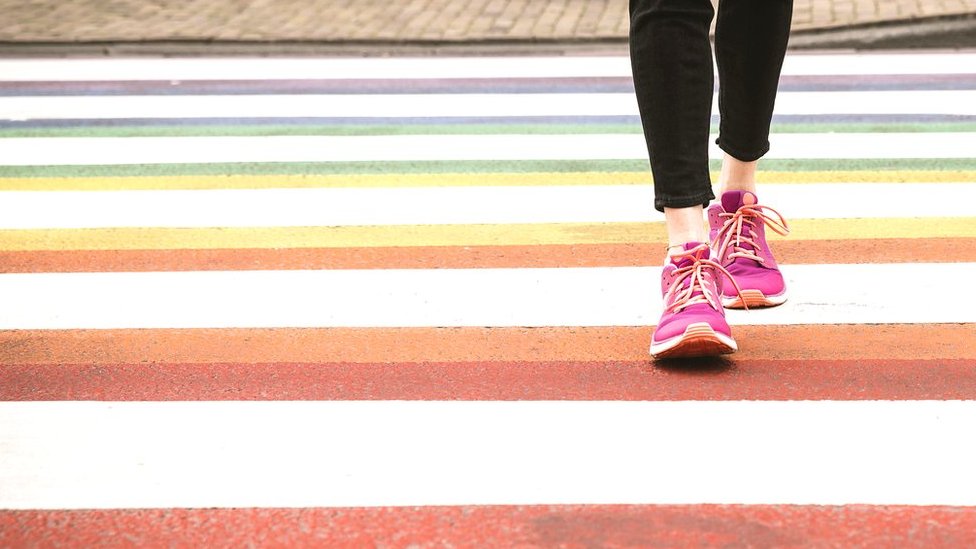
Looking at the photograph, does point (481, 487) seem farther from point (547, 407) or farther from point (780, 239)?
point (780, 239)

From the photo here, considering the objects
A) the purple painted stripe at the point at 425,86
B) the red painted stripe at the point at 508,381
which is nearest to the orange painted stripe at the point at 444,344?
the red painted stripe at the point at 508,381

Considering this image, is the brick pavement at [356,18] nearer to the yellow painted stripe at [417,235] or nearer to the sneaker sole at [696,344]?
the yellow painted stripe at [417,235]

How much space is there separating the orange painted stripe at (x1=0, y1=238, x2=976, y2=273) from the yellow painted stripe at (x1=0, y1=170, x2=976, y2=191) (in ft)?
3.04

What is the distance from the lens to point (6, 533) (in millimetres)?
2090

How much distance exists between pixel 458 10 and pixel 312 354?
6960 mm

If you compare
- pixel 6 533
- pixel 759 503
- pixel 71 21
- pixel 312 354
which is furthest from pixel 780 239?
pixel 71 21

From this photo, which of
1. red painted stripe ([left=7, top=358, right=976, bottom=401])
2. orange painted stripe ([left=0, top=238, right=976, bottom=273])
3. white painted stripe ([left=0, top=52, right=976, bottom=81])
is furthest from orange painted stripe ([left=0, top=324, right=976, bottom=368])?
white painted stripe ([left=0, top=52, right=976, bottom=81])

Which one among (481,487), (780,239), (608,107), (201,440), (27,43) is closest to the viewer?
(481,487)

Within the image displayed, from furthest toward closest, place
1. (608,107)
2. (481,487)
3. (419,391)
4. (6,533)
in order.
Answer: (608,107)
(419,391)
(481,487)
(6,533)

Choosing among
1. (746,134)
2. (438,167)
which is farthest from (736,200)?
(438,167)

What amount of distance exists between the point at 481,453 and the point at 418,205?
219 cm

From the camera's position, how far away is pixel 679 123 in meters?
2.97

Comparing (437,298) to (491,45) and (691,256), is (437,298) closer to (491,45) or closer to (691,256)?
(691,256)

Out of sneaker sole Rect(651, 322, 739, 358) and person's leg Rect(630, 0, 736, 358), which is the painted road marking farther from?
sneaker sole Rect(651, 322, 739, 358)
